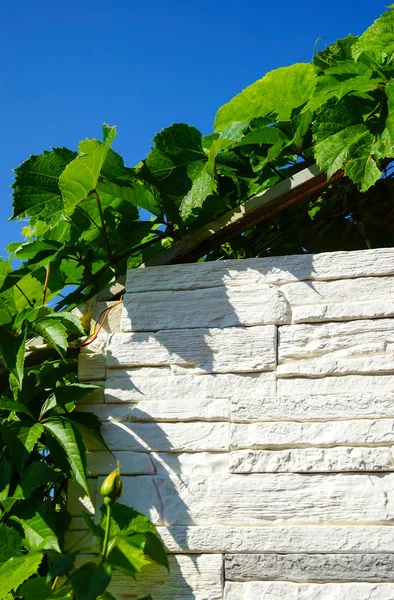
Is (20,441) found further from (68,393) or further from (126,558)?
(126,558)

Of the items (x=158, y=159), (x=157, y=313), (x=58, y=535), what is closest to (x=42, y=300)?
(x=157, y=313)

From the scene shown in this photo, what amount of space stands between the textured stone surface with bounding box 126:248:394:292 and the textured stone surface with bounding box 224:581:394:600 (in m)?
0.57

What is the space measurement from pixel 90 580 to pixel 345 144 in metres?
0.98

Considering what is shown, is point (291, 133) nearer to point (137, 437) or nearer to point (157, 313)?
point (157, 313)

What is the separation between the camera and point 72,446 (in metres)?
1.41

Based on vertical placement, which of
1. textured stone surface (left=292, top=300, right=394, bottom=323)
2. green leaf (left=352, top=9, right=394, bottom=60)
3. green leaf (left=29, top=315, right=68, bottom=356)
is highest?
green leaf (left=352, top=9, right=394, bottom=60)

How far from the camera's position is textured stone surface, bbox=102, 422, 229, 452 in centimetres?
143

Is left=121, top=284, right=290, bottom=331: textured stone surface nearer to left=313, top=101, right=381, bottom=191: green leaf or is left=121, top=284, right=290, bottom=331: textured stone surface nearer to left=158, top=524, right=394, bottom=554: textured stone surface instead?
left=313, top=101, right=381, bottom=191: green leaf

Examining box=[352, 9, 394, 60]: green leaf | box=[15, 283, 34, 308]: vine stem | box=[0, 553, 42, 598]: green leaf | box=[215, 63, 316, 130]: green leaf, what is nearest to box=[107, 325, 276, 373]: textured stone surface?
box=[15, 283, 34, 308]: vine stem

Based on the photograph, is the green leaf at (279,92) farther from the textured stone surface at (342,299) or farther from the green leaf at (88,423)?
the green leaf at (88,423)

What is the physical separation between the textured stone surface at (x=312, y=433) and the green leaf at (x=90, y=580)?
1.10 feet

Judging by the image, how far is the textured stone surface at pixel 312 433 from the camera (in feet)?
4.47

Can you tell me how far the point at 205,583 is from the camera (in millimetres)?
1338

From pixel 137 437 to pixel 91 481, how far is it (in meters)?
0.12
